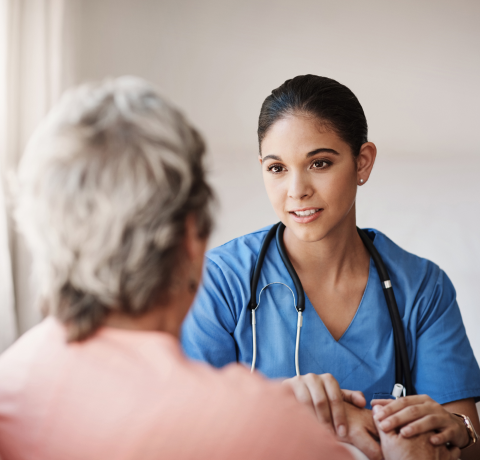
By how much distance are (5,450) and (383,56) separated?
2182 millimetres

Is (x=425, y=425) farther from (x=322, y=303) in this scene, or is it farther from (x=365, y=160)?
(x=365, y=160)

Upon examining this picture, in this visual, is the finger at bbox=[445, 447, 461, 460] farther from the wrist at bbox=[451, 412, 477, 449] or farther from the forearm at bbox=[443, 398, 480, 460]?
the forearm at bbox=[443, 398, 480, 460]

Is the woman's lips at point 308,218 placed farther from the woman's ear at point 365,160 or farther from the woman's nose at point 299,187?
the woman's ear at point 365,160

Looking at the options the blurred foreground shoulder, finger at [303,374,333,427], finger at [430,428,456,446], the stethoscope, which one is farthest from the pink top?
the stethoscope

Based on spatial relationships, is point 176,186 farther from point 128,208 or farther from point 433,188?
point 433,188

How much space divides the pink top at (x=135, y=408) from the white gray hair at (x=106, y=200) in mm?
40

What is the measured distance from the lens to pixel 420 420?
891 millimetres

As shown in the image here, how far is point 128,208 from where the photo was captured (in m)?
0.52

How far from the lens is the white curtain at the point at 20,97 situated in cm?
136

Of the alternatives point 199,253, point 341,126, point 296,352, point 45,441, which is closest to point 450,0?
point 341,126

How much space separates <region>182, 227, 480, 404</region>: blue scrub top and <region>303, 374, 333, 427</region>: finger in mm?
304

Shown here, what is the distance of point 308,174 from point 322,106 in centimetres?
16

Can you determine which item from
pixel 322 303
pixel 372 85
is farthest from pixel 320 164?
pixel 372 85

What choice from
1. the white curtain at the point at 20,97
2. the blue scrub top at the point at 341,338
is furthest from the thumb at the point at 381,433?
the white curtain at the point at 20,97
